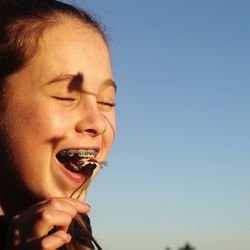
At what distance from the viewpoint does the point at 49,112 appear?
2527mm

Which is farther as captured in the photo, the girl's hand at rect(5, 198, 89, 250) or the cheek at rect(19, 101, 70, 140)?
the cheek at rect(19, 101, 70, 140)

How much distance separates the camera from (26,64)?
2.64m

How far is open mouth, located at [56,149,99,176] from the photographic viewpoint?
256 centimetres

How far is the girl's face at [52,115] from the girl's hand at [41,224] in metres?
0.36

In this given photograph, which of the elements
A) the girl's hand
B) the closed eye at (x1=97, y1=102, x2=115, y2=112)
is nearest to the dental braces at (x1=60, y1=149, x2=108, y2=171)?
the closed eye at (x1=97, y1=102, x2=115, y2=112)

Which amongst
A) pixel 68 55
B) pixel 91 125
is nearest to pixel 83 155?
pixel 91 125

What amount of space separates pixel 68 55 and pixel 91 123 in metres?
0.33

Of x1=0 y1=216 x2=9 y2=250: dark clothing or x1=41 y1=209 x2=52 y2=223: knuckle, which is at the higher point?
x1=41 y1=209 x2=52 y2=223: knuckle

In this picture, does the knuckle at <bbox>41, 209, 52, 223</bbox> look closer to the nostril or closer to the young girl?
the young girl

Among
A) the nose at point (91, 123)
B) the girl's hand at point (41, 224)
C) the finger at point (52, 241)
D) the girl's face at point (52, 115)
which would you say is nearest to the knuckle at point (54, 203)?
the girl's hand at point (41, 224)

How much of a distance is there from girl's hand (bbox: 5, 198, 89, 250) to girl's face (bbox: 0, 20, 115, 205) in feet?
1.18

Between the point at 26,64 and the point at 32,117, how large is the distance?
0.27m

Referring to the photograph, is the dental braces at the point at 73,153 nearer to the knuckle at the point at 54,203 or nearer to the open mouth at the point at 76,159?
the open mouth at the point at 76,159

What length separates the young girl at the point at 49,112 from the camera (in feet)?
8.28
